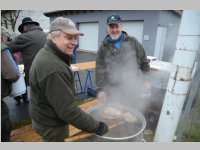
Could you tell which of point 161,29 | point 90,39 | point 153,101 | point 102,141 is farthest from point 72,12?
point 102,141

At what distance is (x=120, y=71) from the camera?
2.84 m

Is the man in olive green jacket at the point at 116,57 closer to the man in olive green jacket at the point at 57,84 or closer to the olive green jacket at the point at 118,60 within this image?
the olive green jacket at the point at 118,60

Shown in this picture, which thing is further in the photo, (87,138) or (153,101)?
(153,101)

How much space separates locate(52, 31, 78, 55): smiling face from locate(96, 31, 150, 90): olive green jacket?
48.1 inches

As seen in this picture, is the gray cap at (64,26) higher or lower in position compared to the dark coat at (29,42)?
higher

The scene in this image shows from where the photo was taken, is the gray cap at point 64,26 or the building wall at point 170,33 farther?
the building wall at point 170,33

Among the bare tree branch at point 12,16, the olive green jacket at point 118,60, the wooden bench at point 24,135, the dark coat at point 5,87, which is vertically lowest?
Result: the wooden bench at point 24,135

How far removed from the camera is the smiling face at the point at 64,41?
5.00ft

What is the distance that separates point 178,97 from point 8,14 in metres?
20.4

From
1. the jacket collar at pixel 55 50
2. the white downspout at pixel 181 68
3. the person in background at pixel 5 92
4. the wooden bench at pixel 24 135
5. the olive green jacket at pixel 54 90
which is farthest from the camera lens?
the wooden bench at pixel 24 135

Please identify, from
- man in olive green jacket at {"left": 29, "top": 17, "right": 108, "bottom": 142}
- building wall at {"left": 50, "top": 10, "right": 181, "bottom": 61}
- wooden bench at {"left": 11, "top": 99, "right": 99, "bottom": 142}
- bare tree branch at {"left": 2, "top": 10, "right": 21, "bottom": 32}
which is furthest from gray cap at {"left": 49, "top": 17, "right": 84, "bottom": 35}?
bare tree branch at {"left": 2, "top": 10, "right": 21, "bottom": 32}

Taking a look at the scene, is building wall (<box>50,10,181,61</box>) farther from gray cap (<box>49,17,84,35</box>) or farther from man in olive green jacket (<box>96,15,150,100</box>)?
gray cap (<box>49,17,84,35</box>)

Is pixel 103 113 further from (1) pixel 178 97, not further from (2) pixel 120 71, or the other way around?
(1) pixel 178 97

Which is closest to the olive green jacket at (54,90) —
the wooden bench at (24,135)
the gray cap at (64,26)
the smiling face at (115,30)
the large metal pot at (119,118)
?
the gray cap at (64,26)
